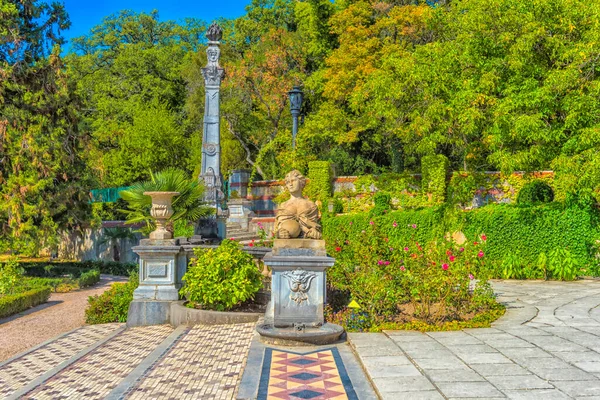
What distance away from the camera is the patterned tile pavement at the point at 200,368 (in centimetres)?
566

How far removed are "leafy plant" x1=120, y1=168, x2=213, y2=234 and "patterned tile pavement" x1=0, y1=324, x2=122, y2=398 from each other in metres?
2.44

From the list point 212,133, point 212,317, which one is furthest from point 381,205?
point 212,317

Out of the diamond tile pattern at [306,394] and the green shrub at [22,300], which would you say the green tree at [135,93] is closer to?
the green shrub at [22,300]

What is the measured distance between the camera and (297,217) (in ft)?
26.3

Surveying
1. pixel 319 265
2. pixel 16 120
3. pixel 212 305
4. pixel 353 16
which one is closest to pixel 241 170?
pixel 353 16

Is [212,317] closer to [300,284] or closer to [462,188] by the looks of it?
[300,284]

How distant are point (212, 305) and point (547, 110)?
31.9 ft

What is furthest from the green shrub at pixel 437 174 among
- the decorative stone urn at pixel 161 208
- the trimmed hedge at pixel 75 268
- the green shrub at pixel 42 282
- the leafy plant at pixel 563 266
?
the decorative stone urn at pixel 161 208

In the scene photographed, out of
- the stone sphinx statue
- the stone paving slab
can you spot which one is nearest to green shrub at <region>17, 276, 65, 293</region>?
the stone paving slab

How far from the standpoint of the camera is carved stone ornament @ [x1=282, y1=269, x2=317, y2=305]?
764cm

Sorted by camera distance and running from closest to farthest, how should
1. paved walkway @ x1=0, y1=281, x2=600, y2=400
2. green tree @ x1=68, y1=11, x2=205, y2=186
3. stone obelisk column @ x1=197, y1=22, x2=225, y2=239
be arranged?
paved walkway @ x1=0, y1=281, x2=600, y2=400 → stone obelisk column @ x1=197, y1=22, x2=225, y2=239 → green tree @ x1=68, y1=11, x2=205, y2=186

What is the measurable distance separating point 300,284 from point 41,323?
6832mm

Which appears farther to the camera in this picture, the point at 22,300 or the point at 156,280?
the point at 22,300

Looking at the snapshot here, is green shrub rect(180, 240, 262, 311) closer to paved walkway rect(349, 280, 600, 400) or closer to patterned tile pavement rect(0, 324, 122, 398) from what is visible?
patterned tile pavement rect(0, 324, 122, 398)
